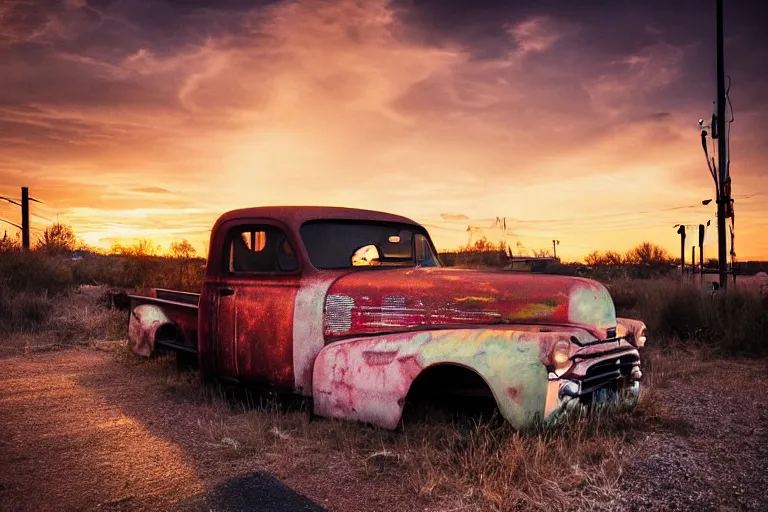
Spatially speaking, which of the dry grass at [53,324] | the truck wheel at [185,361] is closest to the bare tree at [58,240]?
the dry grass at [53,324]

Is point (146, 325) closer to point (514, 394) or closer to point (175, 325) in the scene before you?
point (175, 325)

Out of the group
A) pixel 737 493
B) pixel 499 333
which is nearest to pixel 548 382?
pixel 499 333

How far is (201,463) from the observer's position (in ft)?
12.0

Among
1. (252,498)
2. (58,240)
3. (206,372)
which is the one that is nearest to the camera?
(252,498)

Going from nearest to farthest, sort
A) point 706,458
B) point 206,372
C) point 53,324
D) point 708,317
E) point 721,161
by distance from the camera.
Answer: point 706,458, point 206,372, point 708,317, point 53,324, point 721,161

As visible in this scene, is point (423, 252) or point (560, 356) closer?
point (560, 356)

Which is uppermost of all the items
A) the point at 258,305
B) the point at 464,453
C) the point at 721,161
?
the point at 721,161

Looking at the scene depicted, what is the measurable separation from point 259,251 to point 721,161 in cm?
1005

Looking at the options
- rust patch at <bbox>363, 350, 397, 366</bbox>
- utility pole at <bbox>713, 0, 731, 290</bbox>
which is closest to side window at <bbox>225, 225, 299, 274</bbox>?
rust patch at <bbox>363, 350, 397, 366</bbox>

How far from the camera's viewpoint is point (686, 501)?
291 centimetres

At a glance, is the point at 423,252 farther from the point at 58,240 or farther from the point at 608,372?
the point at 58,240

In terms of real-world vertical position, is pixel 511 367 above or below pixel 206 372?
above


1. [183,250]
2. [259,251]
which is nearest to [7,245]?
[183,250]

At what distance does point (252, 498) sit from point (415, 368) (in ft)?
3.87
